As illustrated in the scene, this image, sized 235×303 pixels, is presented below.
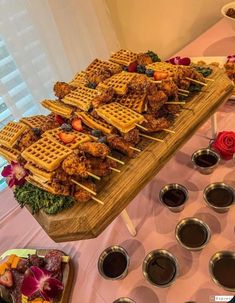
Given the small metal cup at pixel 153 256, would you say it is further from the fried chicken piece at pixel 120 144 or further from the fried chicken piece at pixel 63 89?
the fried chicken piece at pixel 63 89

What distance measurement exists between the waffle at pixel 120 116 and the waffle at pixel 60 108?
0.18m

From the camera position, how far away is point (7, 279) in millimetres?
1351

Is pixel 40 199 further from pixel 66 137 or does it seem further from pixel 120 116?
pixel 120 116

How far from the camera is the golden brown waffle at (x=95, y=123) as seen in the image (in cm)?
133

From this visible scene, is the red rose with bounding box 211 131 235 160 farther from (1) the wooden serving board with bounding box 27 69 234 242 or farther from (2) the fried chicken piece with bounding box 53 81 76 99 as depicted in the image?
(2) the fried chicken piece with bounding box 53 81 76 99

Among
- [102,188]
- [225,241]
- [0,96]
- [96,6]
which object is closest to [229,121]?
[225,241]

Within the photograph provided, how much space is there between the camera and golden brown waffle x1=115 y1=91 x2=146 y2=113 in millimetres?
1358

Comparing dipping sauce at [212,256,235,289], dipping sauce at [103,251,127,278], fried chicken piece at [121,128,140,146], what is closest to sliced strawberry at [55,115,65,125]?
fried chicken piece at [121,128,140,146]

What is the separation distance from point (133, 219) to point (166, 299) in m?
0.40

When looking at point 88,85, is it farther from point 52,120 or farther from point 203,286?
point 203,286

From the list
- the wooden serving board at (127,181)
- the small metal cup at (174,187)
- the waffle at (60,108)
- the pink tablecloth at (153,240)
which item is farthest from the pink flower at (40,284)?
the waffle at (60,108)

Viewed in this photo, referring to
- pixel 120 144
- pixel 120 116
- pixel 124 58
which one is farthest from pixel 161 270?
pixel 124 58

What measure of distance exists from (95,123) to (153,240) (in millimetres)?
539

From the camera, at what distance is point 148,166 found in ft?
4.09
